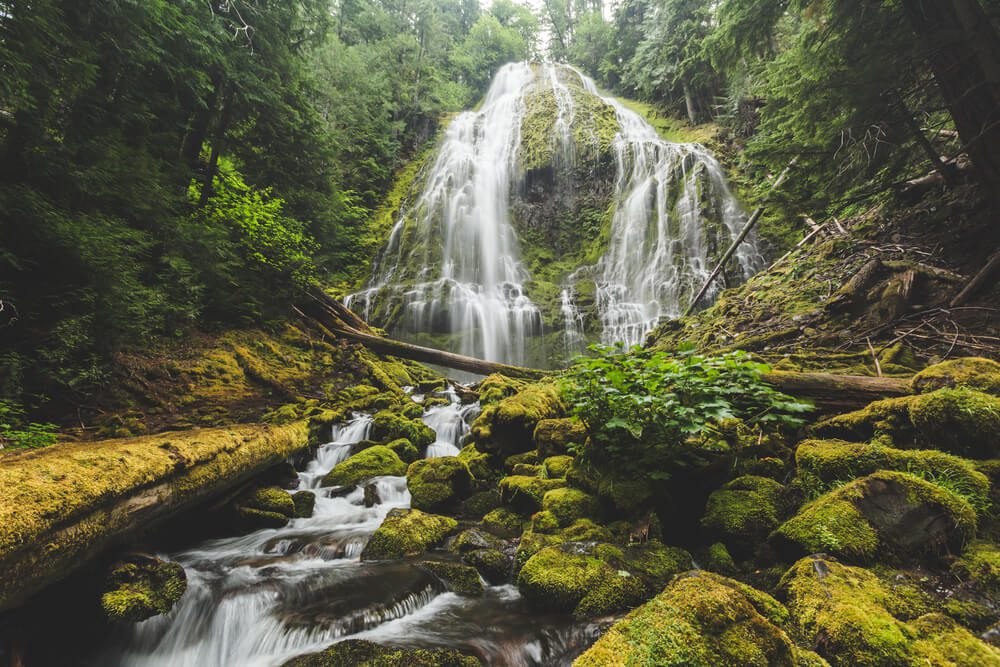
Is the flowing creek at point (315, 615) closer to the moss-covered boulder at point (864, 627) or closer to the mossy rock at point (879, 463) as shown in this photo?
the moss-covered boulder at point (864, 627)

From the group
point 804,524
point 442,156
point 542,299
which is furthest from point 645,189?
point 804,524

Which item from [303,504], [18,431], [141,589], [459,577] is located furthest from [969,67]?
[18,431]

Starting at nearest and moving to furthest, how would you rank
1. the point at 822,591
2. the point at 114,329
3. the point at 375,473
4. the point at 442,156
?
1. the point at 822,591
2. the point at 114,329
3. the point at 375,473
4. the point at 442,156

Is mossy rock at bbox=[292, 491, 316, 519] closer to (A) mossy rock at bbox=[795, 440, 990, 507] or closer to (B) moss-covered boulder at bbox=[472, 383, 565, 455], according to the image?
(B) moss-covered boulder at bbox=[472, 383, 565, 455]

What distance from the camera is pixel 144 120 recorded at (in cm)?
575

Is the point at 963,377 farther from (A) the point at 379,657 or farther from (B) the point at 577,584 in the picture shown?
(A) the point at 379,657

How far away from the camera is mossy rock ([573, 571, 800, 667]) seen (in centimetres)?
148

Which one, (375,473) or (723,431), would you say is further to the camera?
(375,473)

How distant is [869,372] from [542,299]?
37.1 feet

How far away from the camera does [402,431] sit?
6660 millimetres

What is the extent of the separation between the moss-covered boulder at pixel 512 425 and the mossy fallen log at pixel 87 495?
297 cm

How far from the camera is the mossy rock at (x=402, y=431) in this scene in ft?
21.7

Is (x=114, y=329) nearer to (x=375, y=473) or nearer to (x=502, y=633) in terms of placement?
(x=375, y=473)

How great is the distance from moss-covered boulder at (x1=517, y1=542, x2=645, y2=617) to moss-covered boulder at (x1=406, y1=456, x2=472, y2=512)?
198 cm
